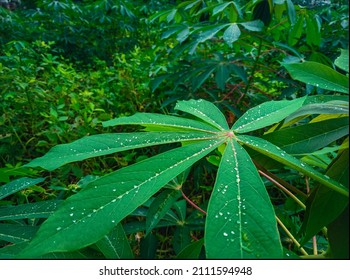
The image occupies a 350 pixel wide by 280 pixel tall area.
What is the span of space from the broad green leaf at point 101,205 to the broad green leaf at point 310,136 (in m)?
0.10

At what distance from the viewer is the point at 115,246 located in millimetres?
419

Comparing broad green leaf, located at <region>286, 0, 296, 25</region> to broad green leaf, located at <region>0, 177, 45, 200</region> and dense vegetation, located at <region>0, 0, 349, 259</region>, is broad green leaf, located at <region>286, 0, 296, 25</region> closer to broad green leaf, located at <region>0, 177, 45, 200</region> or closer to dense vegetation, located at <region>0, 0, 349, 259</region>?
dense vegetation, located at <region>0, 0, 349, 259</region>

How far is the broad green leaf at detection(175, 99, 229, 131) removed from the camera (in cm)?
44

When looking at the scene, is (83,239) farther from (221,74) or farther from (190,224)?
(221,74)

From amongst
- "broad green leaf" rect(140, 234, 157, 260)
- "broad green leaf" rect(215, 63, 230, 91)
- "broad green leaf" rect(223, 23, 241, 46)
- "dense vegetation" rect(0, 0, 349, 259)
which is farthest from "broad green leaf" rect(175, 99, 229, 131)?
"broad green leaf" rect(215, 63, 230, 91)

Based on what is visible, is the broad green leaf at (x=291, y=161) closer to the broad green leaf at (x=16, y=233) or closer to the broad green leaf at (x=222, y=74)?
the broad green leaf at (x=16, y=233)

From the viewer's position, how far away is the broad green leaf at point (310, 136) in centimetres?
35

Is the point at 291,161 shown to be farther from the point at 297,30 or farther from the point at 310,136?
the point at 297,30

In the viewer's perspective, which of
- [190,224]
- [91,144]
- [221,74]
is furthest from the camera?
[221,74]

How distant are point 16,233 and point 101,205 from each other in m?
0.28

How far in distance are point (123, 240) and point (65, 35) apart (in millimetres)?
2516

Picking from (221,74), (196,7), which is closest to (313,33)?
(221,74)

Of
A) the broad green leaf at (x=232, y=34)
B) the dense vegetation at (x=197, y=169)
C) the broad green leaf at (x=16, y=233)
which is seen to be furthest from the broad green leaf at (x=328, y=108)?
the broad green leaf at (x=232, y=34)

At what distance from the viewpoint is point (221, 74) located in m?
1.32
